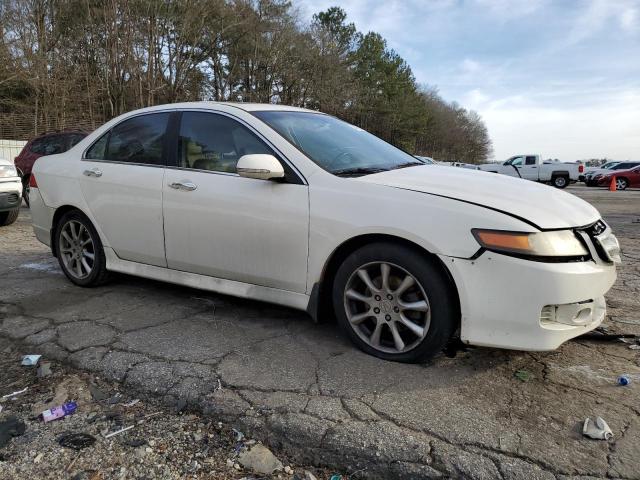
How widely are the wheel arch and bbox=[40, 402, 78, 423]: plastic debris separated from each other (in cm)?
140

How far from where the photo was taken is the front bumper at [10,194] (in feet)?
25.3

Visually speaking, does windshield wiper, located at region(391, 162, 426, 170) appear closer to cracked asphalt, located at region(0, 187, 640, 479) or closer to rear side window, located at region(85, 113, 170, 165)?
cracked asphalt, located at region(0, 187, 640, 479)

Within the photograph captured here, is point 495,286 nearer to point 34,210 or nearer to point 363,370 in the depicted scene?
point 363,370

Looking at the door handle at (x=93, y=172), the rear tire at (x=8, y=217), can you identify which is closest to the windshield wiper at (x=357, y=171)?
the door handle at (x=93, y=172)

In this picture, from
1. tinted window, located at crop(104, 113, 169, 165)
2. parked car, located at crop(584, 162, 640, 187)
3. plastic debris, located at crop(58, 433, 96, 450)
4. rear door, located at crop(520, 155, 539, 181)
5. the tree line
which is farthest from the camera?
parked car, located at crop(584, 162, 640, 187)

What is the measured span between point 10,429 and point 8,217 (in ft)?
23.1

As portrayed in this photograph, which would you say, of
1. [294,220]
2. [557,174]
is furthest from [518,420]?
[557,174]

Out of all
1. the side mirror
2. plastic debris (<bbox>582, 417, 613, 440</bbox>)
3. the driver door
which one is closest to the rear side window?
the driver door

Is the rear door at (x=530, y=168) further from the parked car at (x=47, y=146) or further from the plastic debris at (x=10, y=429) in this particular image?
the plastic debris at (x=10, y=429)

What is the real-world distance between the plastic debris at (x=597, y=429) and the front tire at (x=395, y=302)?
76cm

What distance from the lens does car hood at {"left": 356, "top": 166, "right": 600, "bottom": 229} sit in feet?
8.75

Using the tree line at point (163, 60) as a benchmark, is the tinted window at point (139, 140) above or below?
below

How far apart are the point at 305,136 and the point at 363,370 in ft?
5.44

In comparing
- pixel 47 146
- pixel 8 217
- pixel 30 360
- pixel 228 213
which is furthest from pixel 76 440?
pixel 47 146
